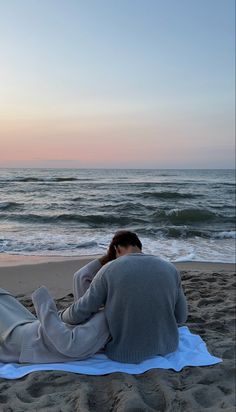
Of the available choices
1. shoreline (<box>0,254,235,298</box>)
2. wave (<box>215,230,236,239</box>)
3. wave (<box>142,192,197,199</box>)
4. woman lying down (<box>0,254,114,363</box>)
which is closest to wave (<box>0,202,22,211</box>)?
wave (<box>142,192,197,199</box>)

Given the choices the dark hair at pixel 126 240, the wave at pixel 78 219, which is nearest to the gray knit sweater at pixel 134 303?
the dark hair at pixel 126 240

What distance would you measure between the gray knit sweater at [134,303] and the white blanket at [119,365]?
0.07 m

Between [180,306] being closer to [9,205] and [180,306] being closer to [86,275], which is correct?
[86,275]

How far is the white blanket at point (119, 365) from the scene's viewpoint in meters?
3.02

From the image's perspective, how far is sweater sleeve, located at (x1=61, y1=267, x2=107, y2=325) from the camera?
3043mm

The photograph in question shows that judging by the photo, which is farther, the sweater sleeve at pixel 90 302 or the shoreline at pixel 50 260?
the shoreline at pixel 50 260

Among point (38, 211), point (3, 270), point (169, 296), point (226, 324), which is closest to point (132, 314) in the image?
point (169, 296)

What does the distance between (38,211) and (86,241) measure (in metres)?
6.08

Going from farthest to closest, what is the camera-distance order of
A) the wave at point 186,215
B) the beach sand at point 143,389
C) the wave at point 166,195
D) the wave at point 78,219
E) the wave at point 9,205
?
the wave at point 166,195 < the wave at point 9,205 < the wave at point 186,215 < the wave at point 78,219 < the beach sand at point 143,389

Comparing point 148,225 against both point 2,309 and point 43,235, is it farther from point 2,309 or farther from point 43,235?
point 2,309

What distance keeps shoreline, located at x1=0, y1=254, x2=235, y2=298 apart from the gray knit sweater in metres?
2.58

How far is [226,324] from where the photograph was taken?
4262 mm

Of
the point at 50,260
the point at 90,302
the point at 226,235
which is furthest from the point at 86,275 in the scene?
the point at 226,235

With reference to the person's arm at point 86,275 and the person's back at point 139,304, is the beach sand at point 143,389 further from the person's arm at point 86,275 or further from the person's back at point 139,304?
the person's arm at point 86,275
